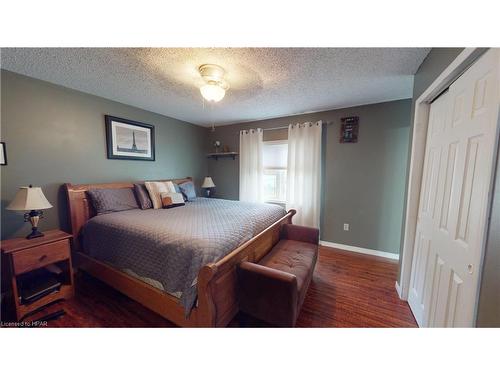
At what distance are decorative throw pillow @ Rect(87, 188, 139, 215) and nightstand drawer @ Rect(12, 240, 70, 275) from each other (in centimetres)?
51

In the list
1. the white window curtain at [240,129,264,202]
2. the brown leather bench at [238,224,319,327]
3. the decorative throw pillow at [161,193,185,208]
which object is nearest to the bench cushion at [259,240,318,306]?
the brown leather bench at [238,224,319,327]

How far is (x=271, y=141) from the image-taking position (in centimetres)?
354

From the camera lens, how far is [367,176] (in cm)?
280

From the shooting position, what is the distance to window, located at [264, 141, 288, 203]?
3598 mm

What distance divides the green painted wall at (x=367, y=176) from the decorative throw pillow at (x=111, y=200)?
2.91m

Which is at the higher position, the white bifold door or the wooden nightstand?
the white bifold door

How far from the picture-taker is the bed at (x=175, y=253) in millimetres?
1212

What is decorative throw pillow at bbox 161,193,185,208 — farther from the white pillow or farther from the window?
the window

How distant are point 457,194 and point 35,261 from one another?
322cm

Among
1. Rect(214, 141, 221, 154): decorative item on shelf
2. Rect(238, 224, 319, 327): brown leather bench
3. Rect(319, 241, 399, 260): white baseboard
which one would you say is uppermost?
Rect(214, 141, 221, 154): decorative item on shelf

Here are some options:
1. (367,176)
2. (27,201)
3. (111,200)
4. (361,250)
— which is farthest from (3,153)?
(361,250)
